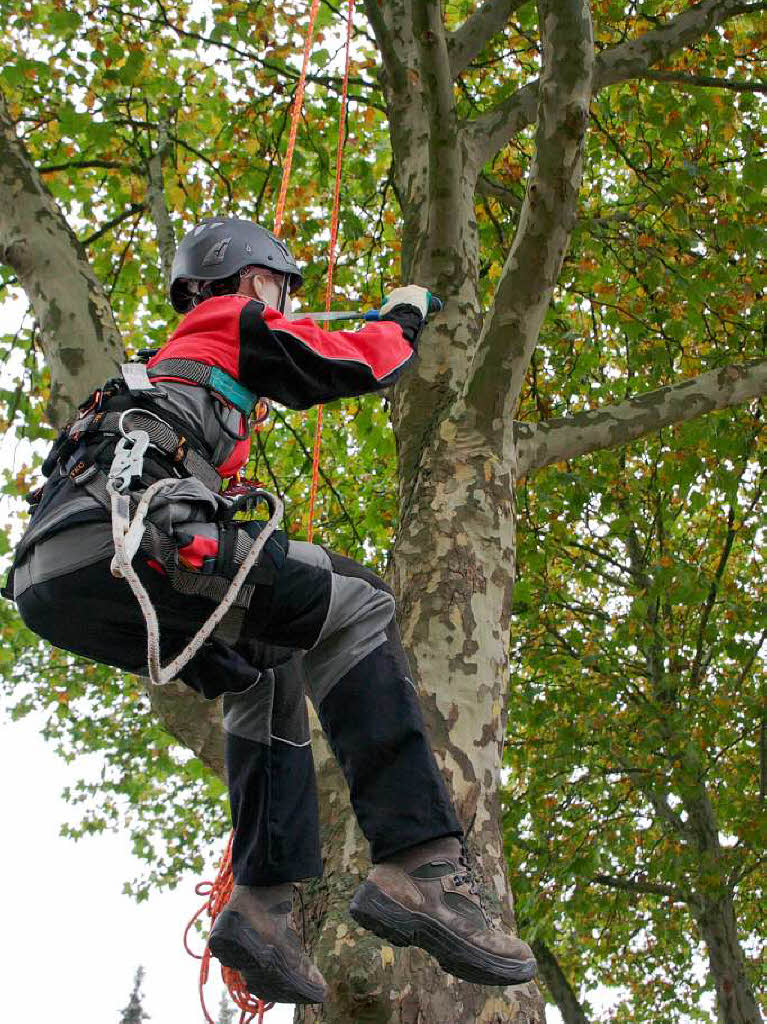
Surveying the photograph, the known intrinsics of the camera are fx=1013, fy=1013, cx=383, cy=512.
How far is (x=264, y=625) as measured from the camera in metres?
2.43

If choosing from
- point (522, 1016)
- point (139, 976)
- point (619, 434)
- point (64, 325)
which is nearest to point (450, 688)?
point (522, 1016)

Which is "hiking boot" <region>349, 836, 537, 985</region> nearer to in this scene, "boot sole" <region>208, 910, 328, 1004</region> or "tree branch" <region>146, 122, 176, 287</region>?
"boot sole" <region>208, 910, 328, 1004</region>

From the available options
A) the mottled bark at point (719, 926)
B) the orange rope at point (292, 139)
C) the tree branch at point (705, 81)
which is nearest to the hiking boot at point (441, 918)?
the orange rope at point (292, 139)

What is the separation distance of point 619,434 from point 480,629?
1.41 metres

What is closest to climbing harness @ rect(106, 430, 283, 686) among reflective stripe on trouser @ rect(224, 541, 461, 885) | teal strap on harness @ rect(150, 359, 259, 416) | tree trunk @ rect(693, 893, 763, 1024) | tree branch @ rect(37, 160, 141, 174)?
reflective stripe on trouser @ rect(224, 541, 461, 885)

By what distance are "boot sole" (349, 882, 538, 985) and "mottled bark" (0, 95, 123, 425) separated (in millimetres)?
2221

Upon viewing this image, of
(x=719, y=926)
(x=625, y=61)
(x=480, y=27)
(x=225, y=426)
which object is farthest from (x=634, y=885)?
(x=225, y=426)

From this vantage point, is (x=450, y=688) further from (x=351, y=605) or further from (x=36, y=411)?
(x=36, y=411)

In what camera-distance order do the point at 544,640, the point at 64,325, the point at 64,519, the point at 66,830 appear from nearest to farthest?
1. the point at 64,519
2. the point at 64,325
3. the point at 544,640
4. the point at 66,830

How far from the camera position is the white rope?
2064 mm

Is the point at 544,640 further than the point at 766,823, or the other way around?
the point at 544,640

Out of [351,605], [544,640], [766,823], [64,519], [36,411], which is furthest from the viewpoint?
[544,640]

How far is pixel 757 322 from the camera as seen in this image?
25.5 ft

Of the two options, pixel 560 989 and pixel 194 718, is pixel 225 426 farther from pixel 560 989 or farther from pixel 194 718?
pixel 560 989
